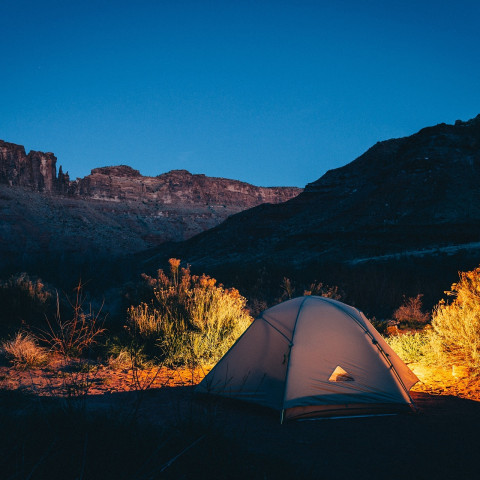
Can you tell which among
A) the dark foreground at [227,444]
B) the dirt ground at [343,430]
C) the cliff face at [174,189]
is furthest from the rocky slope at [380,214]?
the cliff face at [174,189]

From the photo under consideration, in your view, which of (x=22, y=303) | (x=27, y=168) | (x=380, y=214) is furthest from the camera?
(x=27, y=168)

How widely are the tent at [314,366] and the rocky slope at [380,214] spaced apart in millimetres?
Answer: 21111

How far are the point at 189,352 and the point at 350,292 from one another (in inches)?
352

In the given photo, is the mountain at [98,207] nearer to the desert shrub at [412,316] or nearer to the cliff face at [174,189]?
the cliff face at [174,189]

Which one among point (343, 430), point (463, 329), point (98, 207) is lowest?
point (343, 430)

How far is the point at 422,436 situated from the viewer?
12.9 ft

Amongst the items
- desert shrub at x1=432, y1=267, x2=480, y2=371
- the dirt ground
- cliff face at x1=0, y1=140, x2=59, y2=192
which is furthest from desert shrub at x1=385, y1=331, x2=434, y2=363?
cliff face at x1=0, y1=140, x2=59, y2=192

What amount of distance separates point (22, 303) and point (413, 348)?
9.73 meters

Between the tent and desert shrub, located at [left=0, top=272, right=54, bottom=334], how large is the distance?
6836mm

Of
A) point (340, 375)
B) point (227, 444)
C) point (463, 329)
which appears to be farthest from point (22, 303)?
point (463, 329)

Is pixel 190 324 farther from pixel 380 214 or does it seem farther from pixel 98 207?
pixel 98 207

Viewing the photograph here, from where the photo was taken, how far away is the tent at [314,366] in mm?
4590

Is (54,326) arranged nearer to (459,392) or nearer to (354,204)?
(459,392)

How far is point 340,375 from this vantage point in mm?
4828
